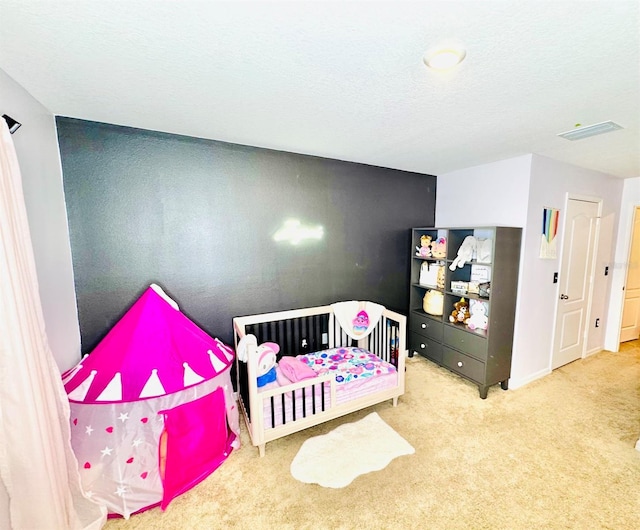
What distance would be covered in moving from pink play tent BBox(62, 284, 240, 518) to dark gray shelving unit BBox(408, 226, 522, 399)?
88.9 inches

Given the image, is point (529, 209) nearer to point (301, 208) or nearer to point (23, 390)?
point (301, 208)

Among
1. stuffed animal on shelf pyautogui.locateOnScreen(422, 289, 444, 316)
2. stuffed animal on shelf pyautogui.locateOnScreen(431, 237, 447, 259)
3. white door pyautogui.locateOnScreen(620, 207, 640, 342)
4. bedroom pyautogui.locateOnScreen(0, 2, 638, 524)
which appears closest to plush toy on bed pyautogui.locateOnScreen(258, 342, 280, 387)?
bedroom pyautogui.locateOnScreen(0, 2, 638, 524)

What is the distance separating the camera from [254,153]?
7.99 ft

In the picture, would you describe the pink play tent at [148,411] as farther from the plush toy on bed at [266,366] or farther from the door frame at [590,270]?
the door frame at [590,270]

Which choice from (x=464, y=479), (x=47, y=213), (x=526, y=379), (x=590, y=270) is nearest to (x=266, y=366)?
(x=464, y=479)

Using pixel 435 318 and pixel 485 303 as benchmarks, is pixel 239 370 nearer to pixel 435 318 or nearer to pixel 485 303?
pixel 435 318

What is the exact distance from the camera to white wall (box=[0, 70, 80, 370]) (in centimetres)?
148

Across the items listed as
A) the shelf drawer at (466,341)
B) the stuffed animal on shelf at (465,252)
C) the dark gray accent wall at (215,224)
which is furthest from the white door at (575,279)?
the dark gray accent wall at (215,224)

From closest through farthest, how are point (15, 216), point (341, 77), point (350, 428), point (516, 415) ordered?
point (15, 216)
point (341, 77)
point (350, 428)
point (516, 415)

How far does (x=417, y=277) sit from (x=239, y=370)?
228cm

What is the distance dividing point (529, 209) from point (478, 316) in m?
1.12

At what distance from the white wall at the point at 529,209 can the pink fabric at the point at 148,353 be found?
2.83m


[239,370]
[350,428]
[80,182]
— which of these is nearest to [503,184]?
[350,428]

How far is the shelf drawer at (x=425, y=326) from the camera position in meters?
3.00
